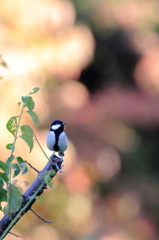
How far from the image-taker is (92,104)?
8.58 meters

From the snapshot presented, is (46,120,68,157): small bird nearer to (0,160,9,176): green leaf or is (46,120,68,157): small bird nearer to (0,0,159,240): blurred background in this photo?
(0,160,9,176): green leaf

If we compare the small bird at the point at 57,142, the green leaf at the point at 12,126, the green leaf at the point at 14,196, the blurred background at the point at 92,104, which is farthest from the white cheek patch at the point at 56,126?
the blurred background at the point at 92,104

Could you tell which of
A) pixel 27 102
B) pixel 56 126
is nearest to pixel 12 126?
pixel 27 102

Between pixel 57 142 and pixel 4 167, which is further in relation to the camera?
pixel 57 142

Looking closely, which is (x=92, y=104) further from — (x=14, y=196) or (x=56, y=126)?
(x=14, y=196)

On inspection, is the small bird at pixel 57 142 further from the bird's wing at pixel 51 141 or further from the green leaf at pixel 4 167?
the green leaf at pixel 4 167

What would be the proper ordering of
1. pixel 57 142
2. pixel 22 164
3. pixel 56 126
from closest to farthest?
pixel 22 164
pixel 57 142
pixel 56 126

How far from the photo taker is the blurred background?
598 centimetres

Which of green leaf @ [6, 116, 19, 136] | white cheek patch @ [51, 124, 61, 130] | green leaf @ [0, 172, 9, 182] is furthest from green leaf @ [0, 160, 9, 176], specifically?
white cheek patch @ [51, 124, 61, 130]

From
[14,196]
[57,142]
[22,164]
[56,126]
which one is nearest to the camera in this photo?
[14,196]

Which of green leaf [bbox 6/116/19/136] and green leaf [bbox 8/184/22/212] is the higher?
green leaf [bbox 6/116/19/136]

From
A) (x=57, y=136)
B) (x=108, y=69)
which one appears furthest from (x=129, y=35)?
(x=57, y=136)

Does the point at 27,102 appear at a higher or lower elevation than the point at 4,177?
higher

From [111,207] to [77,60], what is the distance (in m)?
3.58
